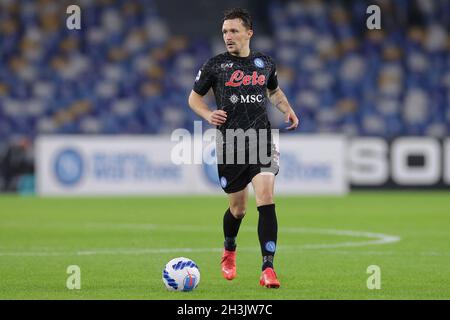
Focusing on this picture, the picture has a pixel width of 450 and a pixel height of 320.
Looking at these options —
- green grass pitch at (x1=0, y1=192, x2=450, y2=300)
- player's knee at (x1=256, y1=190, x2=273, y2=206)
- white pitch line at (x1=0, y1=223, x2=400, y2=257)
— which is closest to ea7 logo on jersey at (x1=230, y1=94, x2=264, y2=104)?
player's knee at (x1=256, y1=190, x2=273, y2=206)

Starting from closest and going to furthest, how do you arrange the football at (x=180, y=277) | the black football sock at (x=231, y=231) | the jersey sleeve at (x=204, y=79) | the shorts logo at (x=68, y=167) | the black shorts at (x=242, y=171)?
the football at (x=180, y=277), the black shorts at (x=242, y=171), the jersey sleeve at (x=204, y=79), the black football sock at (x=231, y=231), the shorts logo at (x=68, y=167)

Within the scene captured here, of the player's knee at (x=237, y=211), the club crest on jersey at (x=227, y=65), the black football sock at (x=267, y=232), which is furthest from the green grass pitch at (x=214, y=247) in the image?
the club crest on jersey at (x=227, y=65)

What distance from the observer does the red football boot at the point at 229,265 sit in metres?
8.63

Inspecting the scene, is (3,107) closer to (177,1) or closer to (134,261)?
(177,1)

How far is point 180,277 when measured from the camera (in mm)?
7695

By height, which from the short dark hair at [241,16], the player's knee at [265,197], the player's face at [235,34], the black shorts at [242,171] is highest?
the short dark hair at [241,16]

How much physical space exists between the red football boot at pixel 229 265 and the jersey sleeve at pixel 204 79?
1.42 metres

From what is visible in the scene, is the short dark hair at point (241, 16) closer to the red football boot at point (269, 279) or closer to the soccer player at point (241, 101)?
the soccer player at point (241, 101)

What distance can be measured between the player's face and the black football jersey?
141 mm

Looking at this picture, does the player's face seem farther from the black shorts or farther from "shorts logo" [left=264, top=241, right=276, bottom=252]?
"shorts logo" [left=264, top=241, right=276, bottom=252]

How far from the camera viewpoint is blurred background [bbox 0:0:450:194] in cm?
2745

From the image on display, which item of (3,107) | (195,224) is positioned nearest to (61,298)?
(195,224)

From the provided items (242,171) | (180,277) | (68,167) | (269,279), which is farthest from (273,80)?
(68,167)
